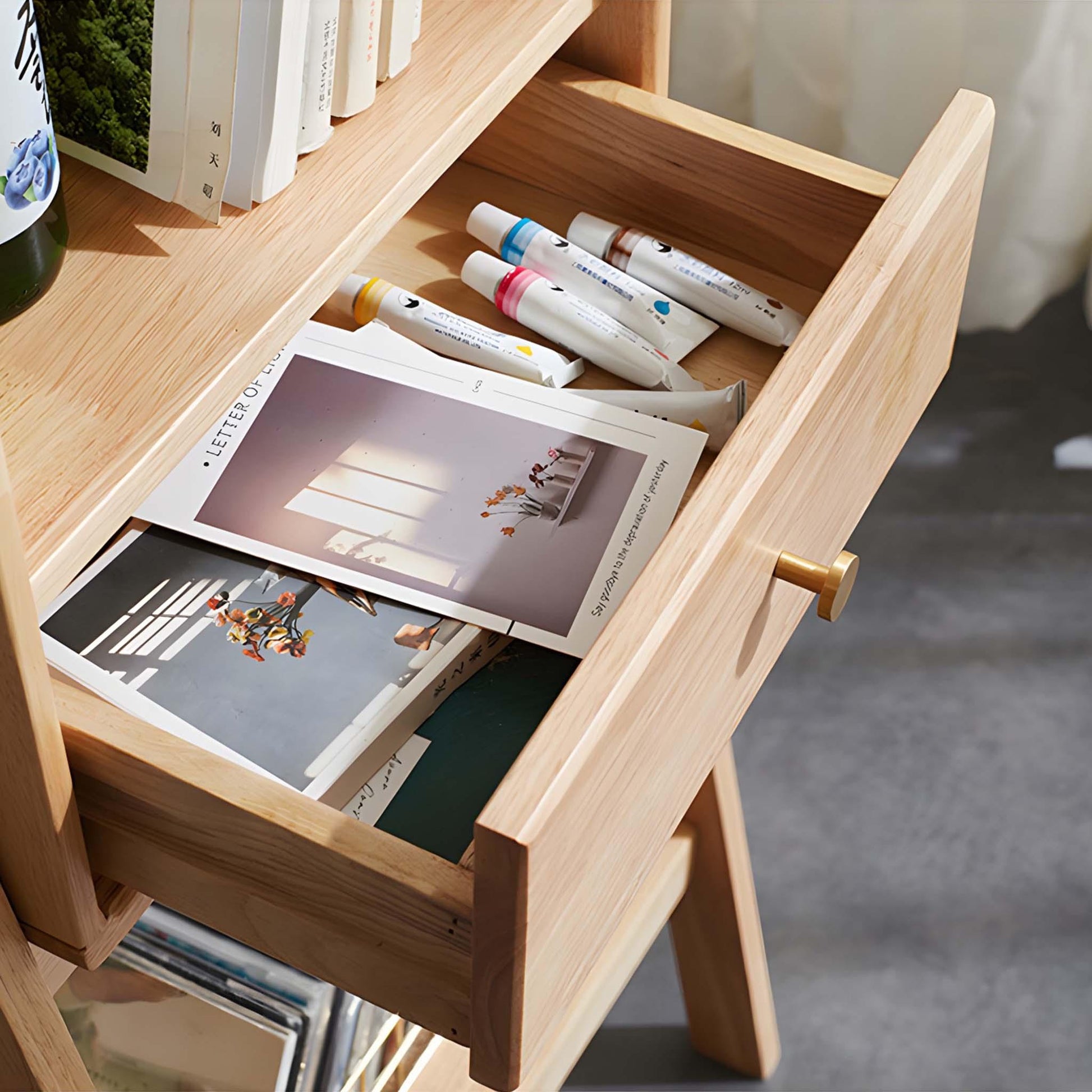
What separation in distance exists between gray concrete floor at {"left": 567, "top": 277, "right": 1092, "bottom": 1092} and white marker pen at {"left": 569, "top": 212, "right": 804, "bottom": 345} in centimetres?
64

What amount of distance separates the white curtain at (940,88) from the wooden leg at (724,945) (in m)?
0.64

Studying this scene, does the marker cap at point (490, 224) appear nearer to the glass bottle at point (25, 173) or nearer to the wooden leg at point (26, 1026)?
the glass bottle at point (25, 173)

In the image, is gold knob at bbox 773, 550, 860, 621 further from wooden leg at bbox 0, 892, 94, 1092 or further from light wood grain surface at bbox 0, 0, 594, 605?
wooden leg at bbox 0, 892, 94, 1092

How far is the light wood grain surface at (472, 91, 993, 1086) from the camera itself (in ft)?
1.32

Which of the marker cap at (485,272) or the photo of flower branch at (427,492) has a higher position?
the marker cap at (485,272)

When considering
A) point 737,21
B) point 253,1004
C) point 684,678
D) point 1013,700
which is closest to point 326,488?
point 684,678

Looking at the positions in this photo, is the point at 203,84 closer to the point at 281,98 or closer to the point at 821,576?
the point at 281,98

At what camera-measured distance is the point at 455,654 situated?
1.95 feet

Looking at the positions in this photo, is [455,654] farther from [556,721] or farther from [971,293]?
[971,293]

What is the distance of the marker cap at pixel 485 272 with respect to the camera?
0.75 m

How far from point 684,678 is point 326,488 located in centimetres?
24

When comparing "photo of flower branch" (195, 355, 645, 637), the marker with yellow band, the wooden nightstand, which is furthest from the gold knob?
the marker with yellow band

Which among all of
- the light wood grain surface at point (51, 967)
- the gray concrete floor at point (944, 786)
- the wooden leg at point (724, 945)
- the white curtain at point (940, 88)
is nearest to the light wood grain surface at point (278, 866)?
the light wood grain surface at point (51, 967)

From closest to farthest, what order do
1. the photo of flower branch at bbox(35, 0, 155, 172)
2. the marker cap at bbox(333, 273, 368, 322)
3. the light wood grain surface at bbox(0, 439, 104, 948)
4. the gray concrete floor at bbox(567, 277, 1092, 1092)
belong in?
1. the light wood grain surface at bbox(0, 439, 104, 948)
2. the photo of flower branch at bbox(35, 0, 155, 172)
3. the marker cap at bbox(333, 273, 368, 322)
4. the gray concrete floor at bbox(567, 277, 1092, 1092)
